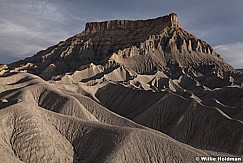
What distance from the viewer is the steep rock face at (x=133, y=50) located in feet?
478

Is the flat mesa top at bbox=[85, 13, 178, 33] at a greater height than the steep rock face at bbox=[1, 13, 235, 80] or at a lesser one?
greater

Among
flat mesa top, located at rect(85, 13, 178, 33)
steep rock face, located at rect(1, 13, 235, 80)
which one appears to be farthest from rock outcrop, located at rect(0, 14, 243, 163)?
flat mesa top, located at rect(85, 13, 178, 33)

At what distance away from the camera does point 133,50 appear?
484 feet

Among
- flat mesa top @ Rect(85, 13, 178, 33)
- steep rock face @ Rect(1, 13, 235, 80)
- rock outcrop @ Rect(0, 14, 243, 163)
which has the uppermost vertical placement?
flat mesa top @ Rect(85, 13, 178, 33)

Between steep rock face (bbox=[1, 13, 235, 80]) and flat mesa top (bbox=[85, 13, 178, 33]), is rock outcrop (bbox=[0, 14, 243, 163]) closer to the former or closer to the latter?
steep rock face (bbox=[1, 13, 235, 80])

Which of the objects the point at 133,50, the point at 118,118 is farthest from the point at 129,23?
the point at 118,118

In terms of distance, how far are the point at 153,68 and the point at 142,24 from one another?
41620mm

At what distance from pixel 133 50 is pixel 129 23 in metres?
35.5

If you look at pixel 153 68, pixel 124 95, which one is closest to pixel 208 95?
pixel 124 95

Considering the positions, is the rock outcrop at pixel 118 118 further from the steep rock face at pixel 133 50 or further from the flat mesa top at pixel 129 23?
the flat mesa top at pixel 129 23

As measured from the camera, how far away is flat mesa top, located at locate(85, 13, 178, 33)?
17162cm

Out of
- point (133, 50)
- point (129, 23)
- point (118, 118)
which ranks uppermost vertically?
point (129, 23)

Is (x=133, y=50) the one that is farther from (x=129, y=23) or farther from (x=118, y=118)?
(x=118, y=118)

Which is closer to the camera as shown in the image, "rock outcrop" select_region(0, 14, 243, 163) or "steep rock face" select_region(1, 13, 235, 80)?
"rock outcrop" select_region(0, 14, 243, 163)
